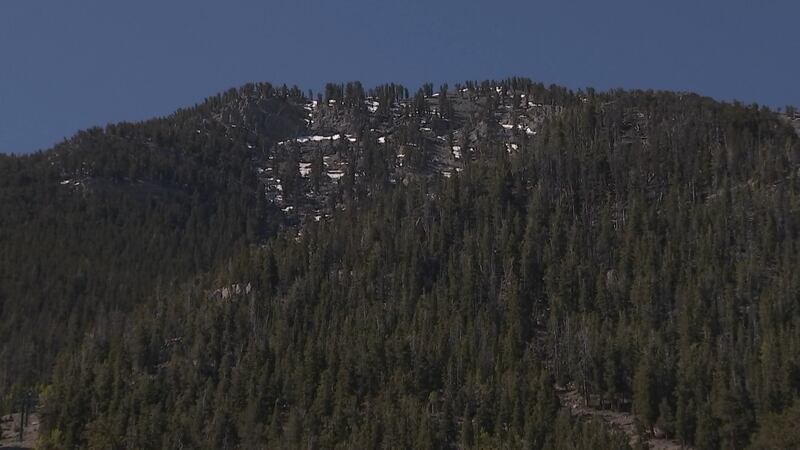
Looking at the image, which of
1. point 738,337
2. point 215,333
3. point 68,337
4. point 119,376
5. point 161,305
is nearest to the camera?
point 738,337

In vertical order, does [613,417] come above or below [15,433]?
above

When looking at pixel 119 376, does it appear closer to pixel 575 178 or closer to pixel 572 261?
pixel 572 261

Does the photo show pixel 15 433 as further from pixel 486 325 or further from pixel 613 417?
pixel 613 417

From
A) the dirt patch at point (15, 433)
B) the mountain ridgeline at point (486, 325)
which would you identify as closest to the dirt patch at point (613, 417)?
the mountain ridgeline at point (486, 325)

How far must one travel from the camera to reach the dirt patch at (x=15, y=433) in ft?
448

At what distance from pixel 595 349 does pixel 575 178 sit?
6078 centimetres

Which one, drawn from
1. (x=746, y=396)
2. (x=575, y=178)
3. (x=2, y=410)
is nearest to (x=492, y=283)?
(x=575, y=178)

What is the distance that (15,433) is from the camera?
474 feet

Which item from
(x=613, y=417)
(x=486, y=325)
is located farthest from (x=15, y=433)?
(x=613, y=417)

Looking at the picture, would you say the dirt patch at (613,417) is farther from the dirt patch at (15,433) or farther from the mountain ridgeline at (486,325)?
the dirt patch at (15,433)

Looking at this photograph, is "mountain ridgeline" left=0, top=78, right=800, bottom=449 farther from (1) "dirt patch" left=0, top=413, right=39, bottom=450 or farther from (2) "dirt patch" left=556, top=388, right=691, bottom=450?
(1) "dirt patch" left=0, top=413, right=39, bottom=450

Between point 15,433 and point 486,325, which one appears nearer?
point 15,433

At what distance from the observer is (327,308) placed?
162 metres

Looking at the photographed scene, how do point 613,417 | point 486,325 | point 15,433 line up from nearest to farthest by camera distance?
point 613,417, point 15,433, point 486,325
